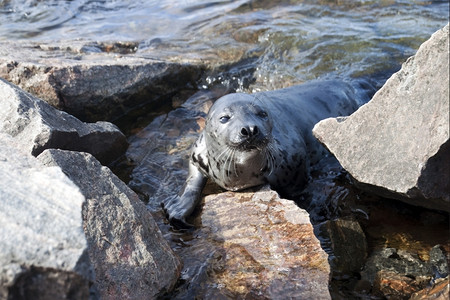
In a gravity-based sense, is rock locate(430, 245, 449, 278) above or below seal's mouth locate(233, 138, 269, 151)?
below

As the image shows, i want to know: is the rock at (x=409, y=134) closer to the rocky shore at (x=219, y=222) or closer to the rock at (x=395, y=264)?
the rocky shore at (x=219, y=222)

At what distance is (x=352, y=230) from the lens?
377cm

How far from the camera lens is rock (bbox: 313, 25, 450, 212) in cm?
286

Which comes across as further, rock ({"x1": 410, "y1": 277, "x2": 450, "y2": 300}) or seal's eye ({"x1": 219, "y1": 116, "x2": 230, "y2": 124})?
seal's eye ({"x1": 219, "y1": 116, "x2": 230, "y2": 124})

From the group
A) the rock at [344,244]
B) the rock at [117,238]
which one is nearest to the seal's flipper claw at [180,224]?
the rock at [117,238]

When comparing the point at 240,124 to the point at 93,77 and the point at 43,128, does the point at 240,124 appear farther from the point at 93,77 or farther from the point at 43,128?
the point at 93,77

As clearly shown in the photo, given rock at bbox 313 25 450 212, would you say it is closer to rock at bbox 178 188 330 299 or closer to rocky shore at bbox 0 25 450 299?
rocky shore at bbox 0 25 450 299

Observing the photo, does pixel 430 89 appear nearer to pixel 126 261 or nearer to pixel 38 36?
pixel 126 261

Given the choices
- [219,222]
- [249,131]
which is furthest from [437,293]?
[249,131]

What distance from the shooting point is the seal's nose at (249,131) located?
3.90 metres

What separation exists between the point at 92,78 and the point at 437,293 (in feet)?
13.1

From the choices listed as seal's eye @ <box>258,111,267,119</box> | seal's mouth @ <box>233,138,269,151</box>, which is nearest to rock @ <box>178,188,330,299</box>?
seal's mouth @ <box>233,138,269,151</box>

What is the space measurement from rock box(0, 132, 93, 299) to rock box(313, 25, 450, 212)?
6.12 feet

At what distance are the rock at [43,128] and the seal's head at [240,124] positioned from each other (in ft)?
3.24
